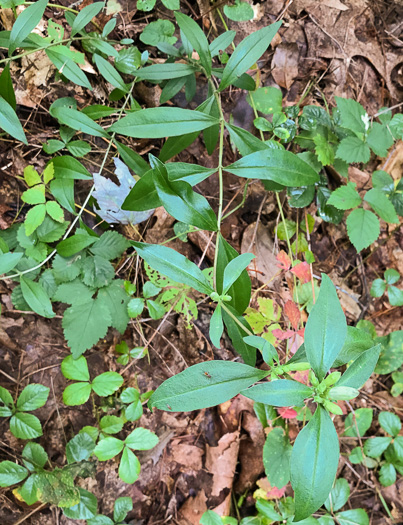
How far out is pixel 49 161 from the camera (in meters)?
1.59

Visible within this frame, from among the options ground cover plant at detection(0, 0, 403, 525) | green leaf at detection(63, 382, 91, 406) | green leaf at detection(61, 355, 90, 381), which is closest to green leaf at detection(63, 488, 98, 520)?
ground cover plant at detection(0, 0, 403, 525)

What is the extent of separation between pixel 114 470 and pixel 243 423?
0.65 meters

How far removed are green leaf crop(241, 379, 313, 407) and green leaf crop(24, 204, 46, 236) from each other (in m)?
1.06

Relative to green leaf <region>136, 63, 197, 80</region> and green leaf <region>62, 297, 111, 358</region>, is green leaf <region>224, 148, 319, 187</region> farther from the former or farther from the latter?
green leaf <region>62, 297, 111, 358</region>

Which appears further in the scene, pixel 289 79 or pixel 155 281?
pixel 289 79

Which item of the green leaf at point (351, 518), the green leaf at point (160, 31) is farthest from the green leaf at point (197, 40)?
the green leaf at point (351, 518)

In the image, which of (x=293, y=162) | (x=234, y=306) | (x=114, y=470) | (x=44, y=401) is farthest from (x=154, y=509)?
(x=293, y=162)

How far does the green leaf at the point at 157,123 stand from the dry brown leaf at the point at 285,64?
3.25 ft

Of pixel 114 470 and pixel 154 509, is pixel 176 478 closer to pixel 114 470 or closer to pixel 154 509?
pixel 154 509

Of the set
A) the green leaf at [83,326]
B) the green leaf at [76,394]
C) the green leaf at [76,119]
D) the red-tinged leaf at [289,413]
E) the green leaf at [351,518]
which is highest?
the green leaf at [76,119]

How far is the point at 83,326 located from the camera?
1567mm

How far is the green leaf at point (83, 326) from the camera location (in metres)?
1.56

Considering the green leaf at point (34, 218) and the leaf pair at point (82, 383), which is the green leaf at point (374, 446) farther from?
the green leaf at point (34, 218)

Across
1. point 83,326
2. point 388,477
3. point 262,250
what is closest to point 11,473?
point 83,326
